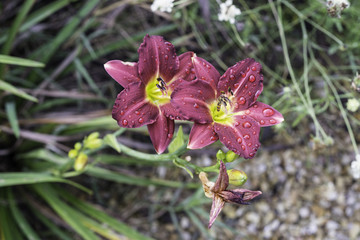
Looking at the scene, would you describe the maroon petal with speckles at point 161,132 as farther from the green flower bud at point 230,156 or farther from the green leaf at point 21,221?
the green leaf at point 21,221

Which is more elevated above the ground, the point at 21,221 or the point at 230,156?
the point at 230,156

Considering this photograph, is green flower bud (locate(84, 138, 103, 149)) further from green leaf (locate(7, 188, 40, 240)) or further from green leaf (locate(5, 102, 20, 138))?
green leaf (locate(7, 188, 40, 240))

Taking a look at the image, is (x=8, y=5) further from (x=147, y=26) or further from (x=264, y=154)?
(x=264, y=154)

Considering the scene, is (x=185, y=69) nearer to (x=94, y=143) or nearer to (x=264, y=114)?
(x=264, y=114)

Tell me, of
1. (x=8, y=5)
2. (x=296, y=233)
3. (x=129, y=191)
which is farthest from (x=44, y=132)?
(x=296, y=233)

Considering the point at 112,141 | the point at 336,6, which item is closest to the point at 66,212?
the point at 112,141

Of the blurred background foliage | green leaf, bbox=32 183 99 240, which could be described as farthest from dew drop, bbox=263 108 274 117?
green leaf, bbox=32 183 99 240
